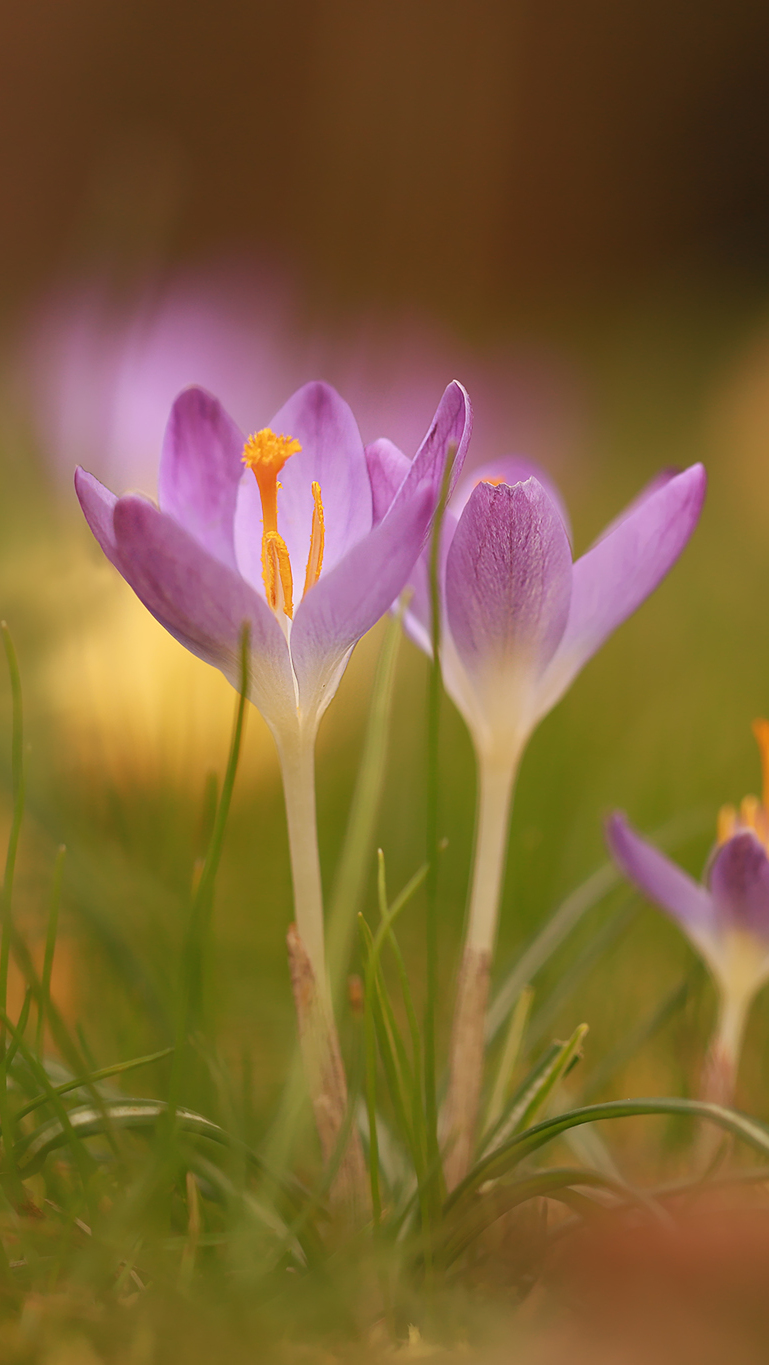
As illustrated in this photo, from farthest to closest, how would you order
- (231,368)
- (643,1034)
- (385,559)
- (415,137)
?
(415,137) → (231,368) → (643,1034) → (385,559)

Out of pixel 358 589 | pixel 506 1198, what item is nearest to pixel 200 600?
pixel 358 589

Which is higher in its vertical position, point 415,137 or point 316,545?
point 415,137

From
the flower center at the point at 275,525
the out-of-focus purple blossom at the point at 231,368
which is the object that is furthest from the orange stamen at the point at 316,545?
the out-of-focus purple blossom at the point at 231,368

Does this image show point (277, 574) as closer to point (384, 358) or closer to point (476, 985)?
point (476, 985)

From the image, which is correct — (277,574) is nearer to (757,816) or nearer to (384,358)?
(757,816)

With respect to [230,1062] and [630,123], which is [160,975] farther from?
[630,123]

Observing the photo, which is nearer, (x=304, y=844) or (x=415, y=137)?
(x=304, y=844)

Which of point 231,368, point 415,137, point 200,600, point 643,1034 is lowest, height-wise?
point 643,1034

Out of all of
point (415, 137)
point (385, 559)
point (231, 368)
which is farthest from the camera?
point (415, 137)

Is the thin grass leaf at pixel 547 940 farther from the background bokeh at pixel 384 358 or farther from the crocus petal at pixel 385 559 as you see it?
the crocus petal at pixel 385 559
